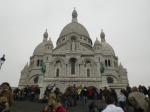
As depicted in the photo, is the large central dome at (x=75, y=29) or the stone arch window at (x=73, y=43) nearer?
the stone arch window at (x=73, y=43)

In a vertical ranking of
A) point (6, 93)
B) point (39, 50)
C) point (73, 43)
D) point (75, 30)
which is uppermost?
point (75, 30)

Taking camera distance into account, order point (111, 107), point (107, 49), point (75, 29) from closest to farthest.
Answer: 1. point (111, 107)
2. point (107, 49)
3. point (75, 29)

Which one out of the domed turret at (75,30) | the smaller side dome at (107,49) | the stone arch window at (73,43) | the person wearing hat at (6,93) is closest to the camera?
the person wearing hat at (6,93)

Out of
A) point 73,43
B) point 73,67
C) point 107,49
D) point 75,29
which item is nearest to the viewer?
point 73,67

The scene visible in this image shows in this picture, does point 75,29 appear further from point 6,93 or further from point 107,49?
point 6,93

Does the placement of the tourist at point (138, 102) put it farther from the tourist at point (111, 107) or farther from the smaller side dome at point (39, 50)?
the smaller side dome at point (39, 50)

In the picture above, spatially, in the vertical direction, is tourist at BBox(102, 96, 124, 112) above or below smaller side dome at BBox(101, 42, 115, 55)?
below

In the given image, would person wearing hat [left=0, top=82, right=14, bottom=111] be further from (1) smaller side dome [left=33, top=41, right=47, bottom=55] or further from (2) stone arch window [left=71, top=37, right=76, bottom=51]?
(1) smaller side dome [left=33, top=41, right=47, bottom=55]

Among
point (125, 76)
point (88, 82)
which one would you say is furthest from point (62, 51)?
point (125, 76)

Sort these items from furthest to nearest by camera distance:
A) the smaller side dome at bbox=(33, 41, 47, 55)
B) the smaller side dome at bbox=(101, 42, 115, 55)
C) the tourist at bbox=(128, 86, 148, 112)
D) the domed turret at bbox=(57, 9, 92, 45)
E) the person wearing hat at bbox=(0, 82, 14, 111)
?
the smaller side dome at bbox=(33, 41, 47, 55) < the domed turret at bbox=(57, 9, 92, 45) < the smaller side dome at bbox=(101, 42, 115, 55) < the person wearing hat at bbox=(0, 82, 14, 111) < the tourist at bbox=(128, 86, 148, 112)

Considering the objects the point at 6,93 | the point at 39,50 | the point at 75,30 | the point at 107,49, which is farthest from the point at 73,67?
the point at 6,93

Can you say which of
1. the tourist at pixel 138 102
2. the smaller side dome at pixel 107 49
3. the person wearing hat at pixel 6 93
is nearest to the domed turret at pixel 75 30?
the smaller side dome at pixel 107 49

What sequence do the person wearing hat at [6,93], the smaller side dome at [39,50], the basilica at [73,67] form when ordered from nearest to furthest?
the person wearing hat at [6,93] → the basilica at [73,67] → the smaller side dome at [39,50]

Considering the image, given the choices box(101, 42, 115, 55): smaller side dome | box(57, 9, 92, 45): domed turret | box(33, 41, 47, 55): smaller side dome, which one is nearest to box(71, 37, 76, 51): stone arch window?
box(57, 9, 92, 45): domed turret
